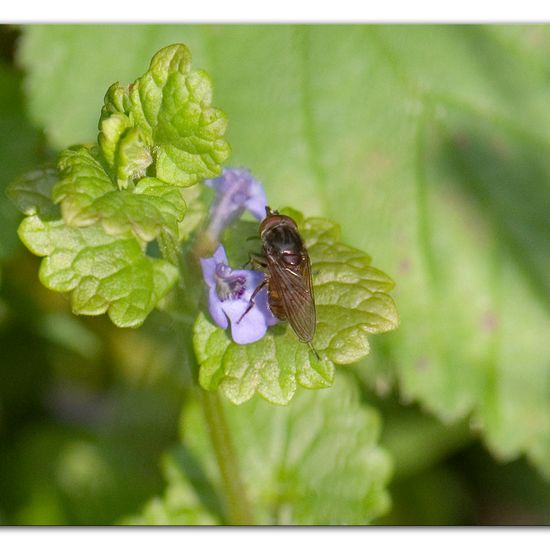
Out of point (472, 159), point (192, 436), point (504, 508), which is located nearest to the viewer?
point (192, 436)

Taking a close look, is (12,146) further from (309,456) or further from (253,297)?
(253,297)

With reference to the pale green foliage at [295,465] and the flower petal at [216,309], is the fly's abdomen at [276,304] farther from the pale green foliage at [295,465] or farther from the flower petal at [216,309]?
the pale green foliage at [295,465]

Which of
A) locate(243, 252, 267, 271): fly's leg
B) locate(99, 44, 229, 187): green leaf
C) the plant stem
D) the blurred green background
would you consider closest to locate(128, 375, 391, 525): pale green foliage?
the blurred green background

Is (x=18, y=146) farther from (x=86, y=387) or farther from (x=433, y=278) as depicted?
(x=433, y=278)

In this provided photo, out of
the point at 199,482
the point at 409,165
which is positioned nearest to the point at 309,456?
the point at 199,482

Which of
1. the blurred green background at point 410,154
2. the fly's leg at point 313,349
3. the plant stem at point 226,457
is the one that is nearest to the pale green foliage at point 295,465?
the blurred green background at point 410,154

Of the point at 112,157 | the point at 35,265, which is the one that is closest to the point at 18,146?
the point at 35,265
